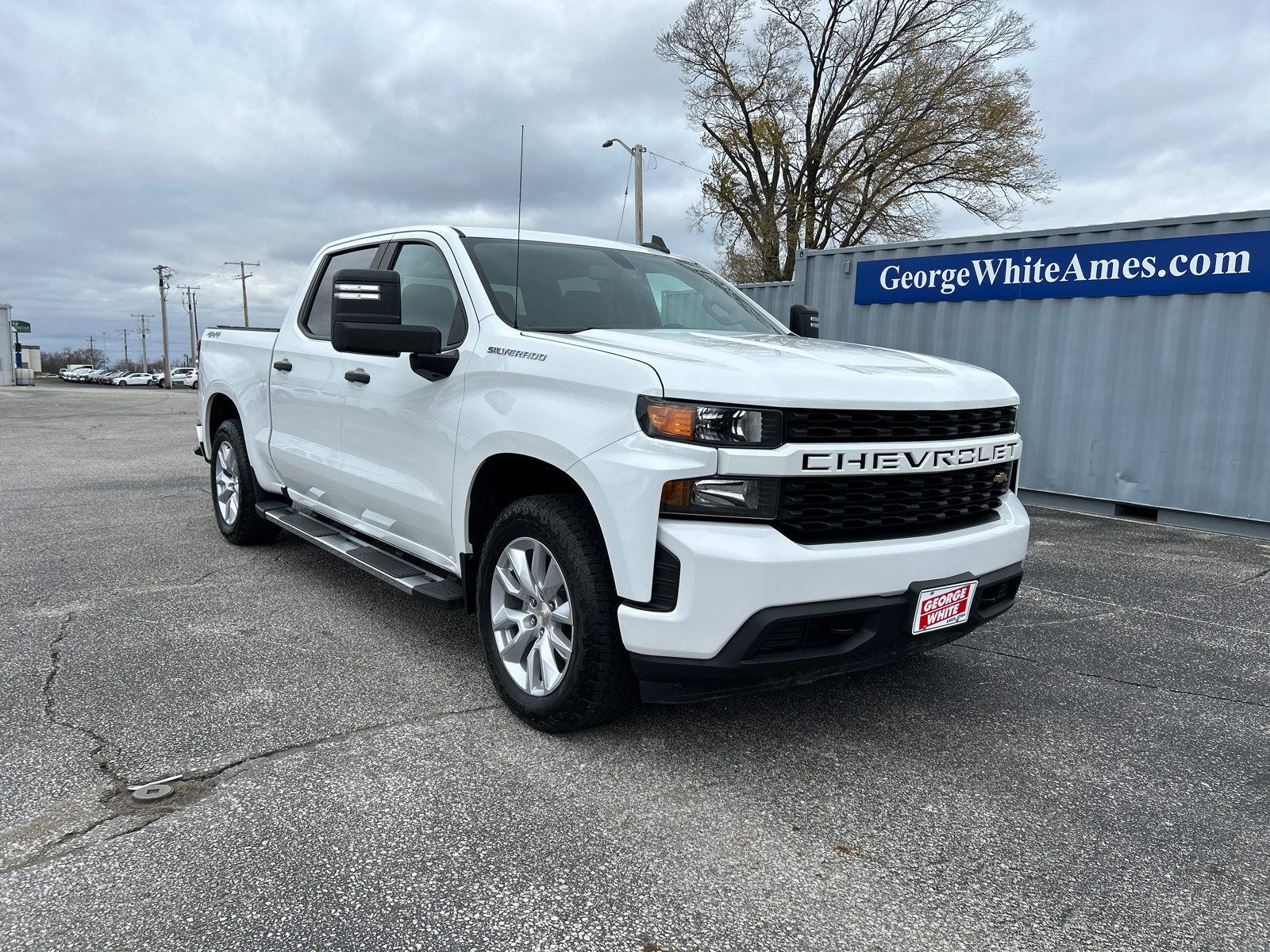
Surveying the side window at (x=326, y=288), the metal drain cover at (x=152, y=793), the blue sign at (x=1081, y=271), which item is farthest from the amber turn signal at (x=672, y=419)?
the blue sign at (x=1081, y=271)

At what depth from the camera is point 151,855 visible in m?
2.33

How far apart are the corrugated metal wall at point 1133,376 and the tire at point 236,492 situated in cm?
706

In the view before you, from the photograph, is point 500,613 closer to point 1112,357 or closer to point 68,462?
point 1112,357

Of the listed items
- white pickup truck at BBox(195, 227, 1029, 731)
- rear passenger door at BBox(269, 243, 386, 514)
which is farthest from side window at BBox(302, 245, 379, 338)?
white pickup truck at BBox(195, 227, 1029, 731)

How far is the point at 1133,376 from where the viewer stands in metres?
8.23

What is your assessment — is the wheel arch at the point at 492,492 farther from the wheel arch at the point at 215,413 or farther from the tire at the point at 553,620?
the wheel arch at the point at 215,413

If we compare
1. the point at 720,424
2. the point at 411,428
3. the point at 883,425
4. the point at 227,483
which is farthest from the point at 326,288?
the point at 883,425

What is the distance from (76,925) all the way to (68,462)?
10.3 m

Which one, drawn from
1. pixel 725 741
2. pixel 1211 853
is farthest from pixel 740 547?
pixel 1211 853

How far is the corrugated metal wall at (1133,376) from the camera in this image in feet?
24.9

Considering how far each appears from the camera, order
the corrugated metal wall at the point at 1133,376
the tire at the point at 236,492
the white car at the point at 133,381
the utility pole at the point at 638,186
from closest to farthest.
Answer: the tire at the point at 236,492, the corrugated metal wall at the point at 1133,376, the utility pole at the point at 638,186, the white car at the point at 133,381

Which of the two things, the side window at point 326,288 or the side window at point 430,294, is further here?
the side window at point 326,288

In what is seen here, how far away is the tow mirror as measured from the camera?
3240mm

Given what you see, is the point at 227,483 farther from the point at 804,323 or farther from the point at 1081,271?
the point at 1081,271
